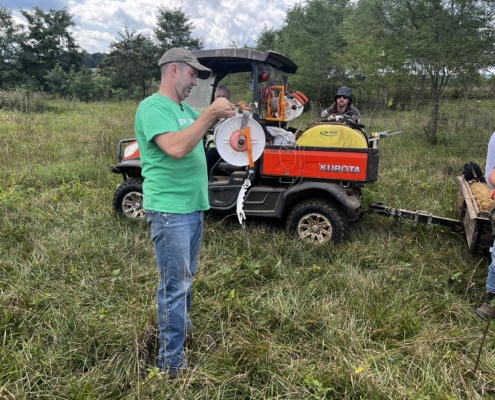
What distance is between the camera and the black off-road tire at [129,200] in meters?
4.88

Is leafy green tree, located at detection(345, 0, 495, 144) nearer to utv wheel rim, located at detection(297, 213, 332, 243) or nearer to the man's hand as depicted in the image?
utv wheel rim, located at detection(297, 213, 332, 243)

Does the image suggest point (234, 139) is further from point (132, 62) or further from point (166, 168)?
point (132, 62)

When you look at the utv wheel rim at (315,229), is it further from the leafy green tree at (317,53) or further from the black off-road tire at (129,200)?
the leafy green tree at (317,53)

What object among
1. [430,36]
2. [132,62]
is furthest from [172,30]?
[430,36]

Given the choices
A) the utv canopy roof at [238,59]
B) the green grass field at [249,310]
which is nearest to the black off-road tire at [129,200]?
the green grass field at [249,310]

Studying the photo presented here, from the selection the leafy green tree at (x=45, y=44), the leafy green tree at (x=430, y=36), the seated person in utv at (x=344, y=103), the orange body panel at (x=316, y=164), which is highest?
the leafy green tree at (x=45, y=44)

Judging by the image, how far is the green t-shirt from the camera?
2031mm

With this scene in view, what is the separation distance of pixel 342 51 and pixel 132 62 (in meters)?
16.7

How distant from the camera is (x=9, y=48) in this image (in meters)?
32.1

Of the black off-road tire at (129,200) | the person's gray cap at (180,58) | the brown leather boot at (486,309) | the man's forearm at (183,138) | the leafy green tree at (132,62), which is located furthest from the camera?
the leafy green tree at (132,62)

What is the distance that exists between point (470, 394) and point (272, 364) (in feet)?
3.74

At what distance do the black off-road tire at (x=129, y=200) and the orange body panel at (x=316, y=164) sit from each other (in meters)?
1.69

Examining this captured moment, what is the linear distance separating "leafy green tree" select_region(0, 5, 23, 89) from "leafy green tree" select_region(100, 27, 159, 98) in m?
7.89

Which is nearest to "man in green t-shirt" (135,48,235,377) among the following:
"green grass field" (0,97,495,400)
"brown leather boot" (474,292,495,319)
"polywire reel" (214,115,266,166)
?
"green grass field" (0,97,495,400)
